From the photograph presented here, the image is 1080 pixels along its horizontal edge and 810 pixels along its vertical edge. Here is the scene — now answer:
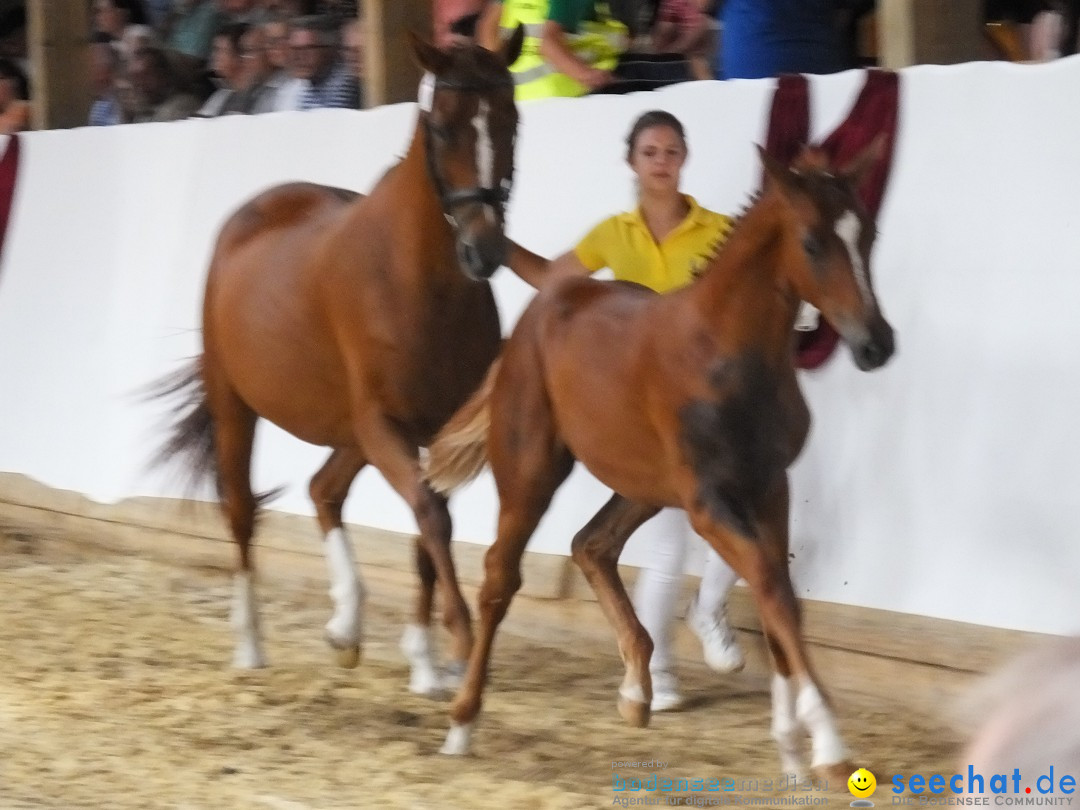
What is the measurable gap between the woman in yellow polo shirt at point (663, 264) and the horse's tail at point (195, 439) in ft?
5.67

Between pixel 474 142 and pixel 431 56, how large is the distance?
0.27 m

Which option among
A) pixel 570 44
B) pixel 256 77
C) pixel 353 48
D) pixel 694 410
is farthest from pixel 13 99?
pixel 694 410

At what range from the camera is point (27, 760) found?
14.2ft

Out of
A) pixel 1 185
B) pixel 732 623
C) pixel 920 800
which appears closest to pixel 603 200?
pixel 732 623

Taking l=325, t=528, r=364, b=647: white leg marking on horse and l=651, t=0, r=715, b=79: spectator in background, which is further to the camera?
l=651, t=0, r=715, b=79: spectator in background

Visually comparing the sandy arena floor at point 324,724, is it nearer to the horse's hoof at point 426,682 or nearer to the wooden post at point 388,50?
the horse's hoof at point 426,682

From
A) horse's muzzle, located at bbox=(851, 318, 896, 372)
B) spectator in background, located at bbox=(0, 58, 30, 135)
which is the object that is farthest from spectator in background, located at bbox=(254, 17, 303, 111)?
horse's muzzle, located at bbox=(851, 318, 896, 372)

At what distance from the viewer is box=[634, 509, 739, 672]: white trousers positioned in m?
4.84

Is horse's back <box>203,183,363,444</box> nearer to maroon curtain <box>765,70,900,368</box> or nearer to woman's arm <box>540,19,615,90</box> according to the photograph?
woman's arm <box>540,19,615,90</box>

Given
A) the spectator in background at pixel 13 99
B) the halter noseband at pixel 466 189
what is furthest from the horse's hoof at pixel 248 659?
the spectator in background at pixel 13 99

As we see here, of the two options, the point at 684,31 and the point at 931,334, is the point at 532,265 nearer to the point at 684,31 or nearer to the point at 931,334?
the point at 931,334

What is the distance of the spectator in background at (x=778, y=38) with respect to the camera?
5254mm

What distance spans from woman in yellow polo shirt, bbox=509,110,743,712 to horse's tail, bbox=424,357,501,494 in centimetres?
44

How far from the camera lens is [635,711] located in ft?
A: 14.4
